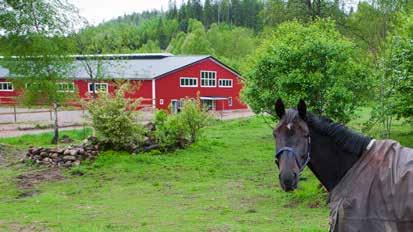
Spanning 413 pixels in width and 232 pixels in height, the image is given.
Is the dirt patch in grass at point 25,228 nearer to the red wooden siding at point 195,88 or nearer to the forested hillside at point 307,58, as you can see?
the forested hillside at point 307,58

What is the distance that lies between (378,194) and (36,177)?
12.9 m

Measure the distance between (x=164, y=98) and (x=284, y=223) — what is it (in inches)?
1536

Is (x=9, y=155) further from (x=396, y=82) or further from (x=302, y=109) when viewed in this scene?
(x=302, y=109)

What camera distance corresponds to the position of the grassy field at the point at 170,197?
935cm

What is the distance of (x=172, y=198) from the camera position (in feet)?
40.7

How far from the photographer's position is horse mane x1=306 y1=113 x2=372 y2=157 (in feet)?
15.5

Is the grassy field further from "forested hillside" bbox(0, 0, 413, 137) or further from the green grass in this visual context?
the green grass

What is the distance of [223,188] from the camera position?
44.2 feet

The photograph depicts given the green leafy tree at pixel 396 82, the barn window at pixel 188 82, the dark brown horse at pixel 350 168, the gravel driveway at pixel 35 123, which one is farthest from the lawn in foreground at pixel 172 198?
the barn window at pixel 188 82

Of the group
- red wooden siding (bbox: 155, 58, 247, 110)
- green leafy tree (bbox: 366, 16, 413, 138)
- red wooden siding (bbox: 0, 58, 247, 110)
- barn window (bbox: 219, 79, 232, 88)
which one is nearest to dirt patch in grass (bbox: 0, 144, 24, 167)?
green leafy tree (bbox: 366, 16, 413, 138)

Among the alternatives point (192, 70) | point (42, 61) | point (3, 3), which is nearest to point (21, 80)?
point (42, 61)

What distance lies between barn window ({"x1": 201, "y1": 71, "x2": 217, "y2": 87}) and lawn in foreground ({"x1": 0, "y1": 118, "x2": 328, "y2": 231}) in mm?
32224

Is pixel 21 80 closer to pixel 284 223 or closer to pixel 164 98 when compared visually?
pixel 284 223

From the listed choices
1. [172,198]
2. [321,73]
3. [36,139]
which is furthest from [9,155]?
[321,73]
